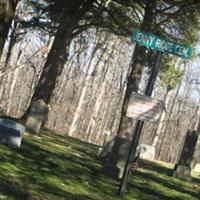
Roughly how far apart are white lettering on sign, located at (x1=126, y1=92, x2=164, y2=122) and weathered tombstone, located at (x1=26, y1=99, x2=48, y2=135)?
6.00 m

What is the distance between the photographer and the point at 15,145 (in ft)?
42.5

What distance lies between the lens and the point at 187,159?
1697 centimetres

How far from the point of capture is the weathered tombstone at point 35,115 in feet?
51.9

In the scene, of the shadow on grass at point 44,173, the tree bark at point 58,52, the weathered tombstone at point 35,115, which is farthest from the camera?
the tree bark at point 58,52

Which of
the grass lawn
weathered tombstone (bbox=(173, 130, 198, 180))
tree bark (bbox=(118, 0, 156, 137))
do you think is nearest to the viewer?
the grass lawn

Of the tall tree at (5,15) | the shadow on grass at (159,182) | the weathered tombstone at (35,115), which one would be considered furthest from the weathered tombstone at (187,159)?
Result: the tall tree at (5,15)

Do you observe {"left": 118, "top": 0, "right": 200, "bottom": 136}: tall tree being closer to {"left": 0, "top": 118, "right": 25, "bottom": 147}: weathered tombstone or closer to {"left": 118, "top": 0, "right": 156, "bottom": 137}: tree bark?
{"left": 118, "top": 0, "right": 156, "bottom": 137}: tree bark

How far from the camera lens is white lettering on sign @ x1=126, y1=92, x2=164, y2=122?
10.1m

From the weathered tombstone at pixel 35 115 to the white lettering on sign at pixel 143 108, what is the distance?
6.00 metres

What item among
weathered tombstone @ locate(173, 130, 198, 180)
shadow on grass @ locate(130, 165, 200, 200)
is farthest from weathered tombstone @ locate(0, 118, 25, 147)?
weathered tombstone @ locate(173, 130, 198, 180)

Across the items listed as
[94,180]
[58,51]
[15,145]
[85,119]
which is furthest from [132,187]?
[85,119]

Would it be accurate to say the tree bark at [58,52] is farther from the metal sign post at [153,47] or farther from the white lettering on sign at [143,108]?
the white lettering on sign at [143,108]

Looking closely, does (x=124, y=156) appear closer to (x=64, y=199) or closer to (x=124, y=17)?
(x=64, y=199)

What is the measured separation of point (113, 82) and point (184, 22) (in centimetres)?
4721
